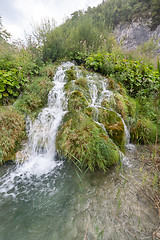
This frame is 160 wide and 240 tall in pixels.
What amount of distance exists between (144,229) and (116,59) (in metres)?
5.50

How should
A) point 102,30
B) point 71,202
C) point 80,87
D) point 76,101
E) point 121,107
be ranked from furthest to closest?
1. point 102,30
2. point 80,87
3. point 121,107
4. point 76,101
5. point 71,202

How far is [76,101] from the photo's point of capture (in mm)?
3287

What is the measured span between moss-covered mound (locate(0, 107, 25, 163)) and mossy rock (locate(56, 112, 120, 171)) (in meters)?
1.11

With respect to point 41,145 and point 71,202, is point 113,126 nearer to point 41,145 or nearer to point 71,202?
point 71,202

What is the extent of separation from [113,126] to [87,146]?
3.49 ft

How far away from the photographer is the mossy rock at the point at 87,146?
6.67 feet

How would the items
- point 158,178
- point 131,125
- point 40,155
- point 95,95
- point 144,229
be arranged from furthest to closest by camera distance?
point 95,95 → point 131,125 → point 40,155 → point 158,178 → point 144,229

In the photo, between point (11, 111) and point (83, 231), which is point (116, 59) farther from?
point (83, 231)

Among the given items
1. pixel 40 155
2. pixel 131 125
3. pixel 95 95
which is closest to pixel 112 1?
pixel 95 95

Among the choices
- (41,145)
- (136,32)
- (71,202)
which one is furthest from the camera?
(136,32)

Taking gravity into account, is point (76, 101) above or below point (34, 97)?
below

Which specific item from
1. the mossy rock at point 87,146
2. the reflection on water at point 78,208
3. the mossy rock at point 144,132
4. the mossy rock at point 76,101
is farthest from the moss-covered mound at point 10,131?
the mossy rock at point 144,132

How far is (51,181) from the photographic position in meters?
2.11

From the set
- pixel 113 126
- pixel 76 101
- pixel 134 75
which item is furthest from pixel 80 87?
pixel 134 75
